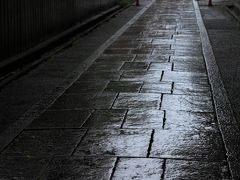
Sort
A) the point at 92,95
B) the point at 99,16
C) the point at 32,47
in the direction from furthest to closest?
the point at 99,16 → the point at 32,47 → the point at 92,95

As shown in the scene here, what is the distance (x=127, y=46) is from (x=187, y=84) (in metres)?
4.16

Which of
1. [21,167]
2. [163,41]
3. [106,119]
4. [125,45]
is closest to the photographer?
[21,167]

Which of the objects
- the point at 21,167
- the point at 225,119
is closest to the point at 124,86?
the point at 225,119

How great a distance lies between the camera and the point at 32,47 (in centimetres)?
952

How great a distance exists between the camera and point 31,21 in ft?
30.8

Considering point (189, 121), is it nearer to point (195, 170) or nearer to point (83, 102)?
point (195, 170)

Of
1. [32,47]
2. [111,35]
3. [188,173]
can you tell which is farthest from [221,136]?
[111,35]

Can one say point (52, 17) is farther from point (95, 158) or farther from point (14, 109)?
point (95, 158)

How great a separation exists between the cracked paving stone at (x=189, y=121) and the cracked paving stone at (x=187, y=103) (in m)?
0.18

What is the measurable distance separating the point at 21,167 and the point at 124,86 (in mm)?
3197

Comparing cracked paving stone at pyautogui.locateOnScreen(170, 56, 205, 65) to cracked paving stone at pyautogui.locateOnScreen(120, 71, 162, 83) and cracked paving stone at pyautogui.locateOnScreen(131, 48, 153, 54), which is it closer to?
cracked paving stone at pyautogui.locateOnScreen(131, 48, 153, 54)

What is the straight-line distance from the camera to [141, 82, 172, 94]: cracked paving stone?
6.92m

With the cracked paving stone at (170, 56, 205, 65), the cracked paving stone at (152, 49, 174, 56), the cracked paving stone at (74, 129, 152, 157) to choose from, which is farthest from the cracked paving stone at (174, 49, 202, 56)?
the cracked paving stone at (74, 129, 152, 157)

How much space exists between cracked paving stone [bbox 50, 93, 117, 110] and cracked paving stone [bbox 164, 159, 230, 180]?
6.63 feet
